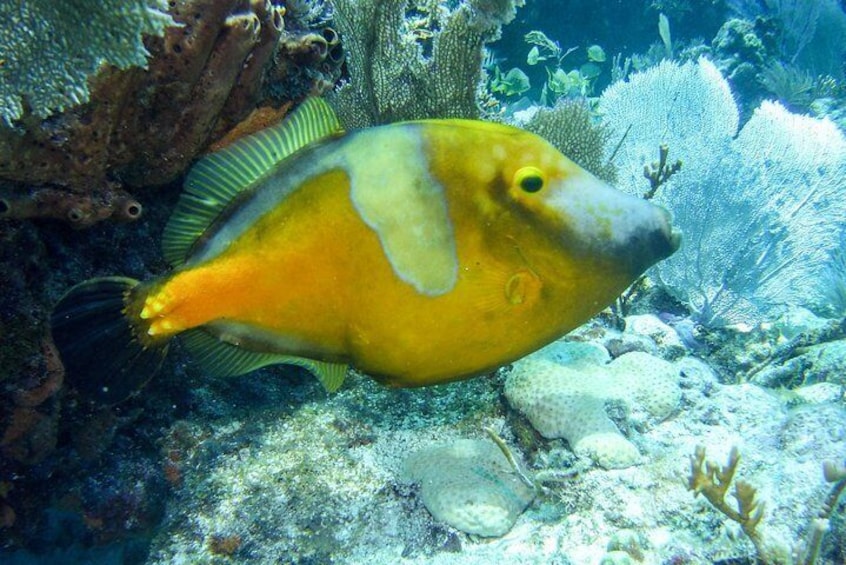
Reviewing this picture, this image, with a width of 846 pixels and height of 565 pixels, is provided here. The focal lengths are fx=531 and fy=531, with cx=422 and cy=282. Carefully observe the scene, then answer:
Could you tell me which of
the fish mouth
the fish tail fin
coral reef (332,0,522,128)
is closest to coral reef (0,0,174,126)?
the fish tail fin

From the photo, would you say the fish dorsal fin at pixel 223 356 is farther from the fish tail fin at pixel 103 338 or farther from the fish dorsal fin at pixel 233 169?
the fish dorsal fin at pixel 233 169

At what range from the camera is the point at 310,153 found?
164cm

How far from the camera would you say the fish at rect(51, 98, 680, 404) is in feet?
5.21

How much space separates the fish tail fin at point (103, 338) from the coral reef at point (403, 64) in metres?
2.43

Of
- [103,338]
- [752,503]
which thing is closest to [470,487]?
[752,503]

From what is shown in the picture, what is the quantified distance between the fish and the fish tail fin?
6 cm

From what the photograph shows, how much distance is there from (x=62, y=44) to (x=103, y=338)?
3.43 feet

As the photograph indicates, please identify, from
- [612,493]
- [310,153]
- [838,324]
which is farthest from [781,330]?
[310,153]

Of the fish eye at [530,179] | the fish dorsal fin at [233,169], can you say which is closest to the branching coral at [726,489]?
the fish eye at [530,179]

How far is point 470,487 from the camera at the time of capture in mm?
3150

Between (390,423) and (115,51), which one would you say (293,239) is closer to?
(115,51)

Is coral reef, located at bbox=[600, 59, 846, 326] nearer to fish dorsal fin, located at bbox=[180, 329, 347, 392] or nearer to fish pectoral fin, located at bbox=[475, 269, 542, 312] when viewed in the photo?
fish pectoral fin, located at bbox=[475, 269, 542, 312]

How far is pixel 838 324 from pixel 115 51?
7.52 m

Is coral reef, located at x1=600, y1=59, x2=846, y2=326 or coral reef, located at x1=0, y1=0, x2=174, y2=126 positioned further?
coral reef, located at x1=600, y1=59, x2=846, y2=326
